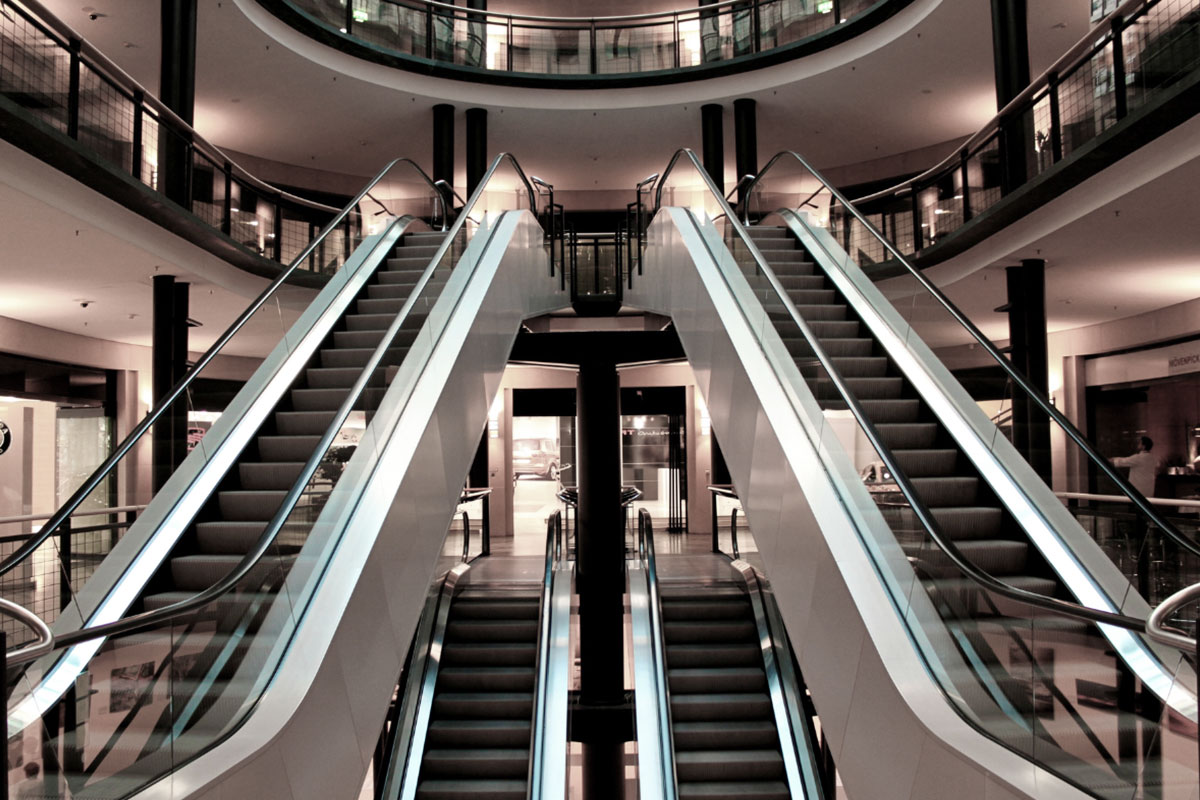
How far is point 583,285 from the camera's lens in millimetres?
15703

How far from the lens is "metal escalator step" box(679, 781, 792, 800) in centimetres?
1009

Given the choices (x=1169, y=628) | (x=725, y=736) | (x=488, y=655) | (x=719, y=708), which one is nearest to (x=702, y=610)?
(x=719, y=708)

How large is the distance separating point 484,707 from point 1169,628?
31.2 feet

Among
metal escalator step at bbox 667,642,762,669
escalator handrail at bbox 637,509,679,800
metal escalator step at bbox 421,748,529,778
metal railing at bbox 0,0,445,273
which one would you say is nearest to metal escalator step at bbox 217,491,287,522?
metal railing at bbox 0,0,445,273

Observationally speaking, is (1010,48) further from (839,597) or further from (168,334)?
(168,334)

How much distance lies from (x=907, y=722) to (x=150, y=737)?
9.90ft

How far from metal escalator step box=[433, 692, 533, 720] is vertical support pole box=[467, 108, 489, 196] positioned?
8.67 metres

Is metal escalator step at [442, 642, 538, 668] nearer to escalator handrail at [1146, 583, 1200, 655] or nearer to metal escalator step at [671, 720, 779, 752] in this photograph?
metal escalator step at [671, 720, 779, 752]

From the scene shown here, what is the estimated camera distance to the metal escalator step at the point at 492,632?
12.7 metres

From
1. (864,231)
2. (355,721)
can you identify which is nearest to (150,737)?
(355,721)

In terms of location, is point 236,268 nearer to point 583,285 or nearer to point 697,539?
point 583,285

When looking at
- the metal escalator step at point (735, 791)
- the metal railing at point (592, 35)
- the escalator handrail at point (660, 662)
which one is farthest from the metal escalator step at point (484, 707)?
the metal railing at point (592, 35)

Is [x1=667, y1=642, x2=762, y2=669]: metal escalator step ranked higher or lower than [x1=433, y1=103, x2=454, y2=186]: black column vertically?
lower

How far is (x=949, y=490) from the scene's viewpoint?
6.09 metres
